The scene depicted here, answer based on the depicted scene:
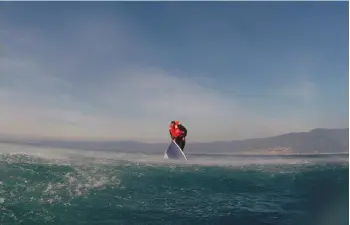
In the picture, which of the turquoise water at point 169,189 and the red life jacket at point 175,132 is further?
the red life jacket at point 175,132

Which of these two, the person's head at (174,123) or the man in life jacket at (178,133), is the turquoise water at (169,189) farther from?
the person's head at (174,123)

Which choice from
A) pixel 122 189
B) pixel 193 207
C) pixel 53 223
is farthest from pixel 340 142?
pixel 53 223

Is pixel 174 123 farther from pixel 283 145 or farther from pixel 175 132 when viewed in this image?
pixel 283 145

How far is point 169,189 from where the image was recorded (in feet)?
9.49

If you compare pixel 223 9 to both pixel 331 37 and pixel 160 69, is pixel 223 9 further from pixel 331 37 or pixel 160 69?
pixel 331 37

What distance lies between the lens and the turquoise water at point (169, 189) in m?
2.77

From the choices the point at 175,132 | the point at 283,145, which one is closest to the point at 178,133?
the point at 175,132

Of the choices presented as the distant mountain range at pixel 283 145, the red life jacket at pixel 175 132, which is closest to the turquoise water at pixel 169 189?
the distant mountain range at pixel 283 145

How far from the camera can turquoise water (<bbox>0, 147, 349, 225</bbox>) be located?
2773mm

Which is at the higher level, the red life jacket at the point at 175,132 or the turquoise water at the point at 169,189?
the red life jacket at the point at 175,132

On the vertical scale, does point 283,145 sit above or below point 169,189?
above

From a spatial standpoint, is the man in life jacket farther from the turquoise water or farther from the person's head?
the turquoise water

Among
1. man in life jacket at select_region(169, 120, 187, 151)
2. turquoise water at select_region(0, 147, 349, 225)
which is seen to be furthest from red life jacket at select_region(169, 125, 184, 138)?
turquoise water at select_region(0, 147, 349, 225)

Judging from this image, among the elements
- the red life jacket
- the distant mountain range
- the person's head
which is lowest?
the distant mountain range
